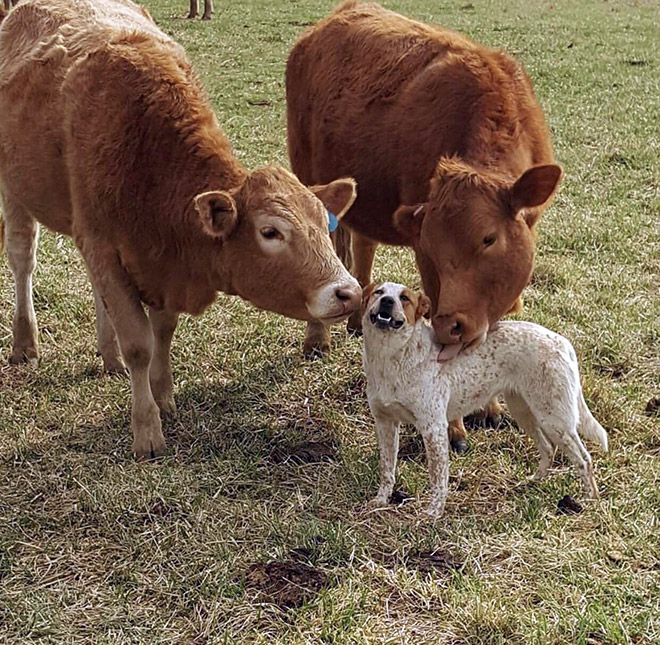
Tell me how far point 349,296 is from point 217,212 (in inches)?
25.3

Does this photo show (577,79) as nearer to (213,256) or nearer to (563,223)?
(563,223)

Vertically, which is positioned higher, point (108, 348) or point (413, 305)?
point (413, 305)

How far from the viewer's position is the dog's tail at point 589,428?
13.8 feet

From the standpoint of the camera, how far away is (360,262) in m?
6.16

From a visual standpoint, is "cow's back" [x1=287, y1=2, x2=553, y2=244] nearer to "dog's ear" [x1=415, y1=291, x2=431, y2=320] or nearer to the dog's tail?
"dog's ear" [x1=415, y1=291, x2=431, y2=320]

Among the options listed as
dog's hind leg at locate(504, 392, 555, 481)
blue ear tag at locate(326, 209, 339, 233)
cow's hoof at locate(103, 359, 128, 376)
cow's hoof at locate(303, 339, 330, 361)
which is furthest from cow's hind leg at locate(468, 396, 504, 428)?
cow's hoof at locate(103, 359, 128, 376)

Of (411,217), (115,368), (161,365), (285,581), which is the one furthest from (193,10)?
(285,581)

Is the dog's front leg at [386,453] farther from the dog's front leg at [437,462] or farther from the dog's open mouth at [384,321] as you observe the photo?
the dog's open mouth at [384,321]

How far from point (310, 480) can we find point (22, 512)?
1229mm

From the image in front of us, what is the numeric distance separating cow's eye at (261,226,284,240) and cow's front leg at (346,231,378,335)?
2079 millimetres

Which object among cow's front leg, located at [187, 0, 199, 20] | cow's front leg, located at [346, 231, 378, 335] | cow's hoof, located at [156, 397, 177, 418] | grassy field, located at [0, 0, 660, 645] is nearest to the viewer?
grassy field, located at [0, 0, 660, 645]

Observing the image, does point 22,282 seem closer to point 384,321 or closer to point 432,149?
point 432,149

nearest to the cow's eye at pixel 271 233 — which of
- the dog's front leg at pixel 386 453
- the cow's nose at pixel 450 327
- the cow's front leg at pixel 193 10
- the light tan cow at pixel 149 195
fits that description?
the light tan cow at pixel 149 195

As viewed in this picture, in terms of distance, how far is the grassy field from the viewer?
3.38 metres
